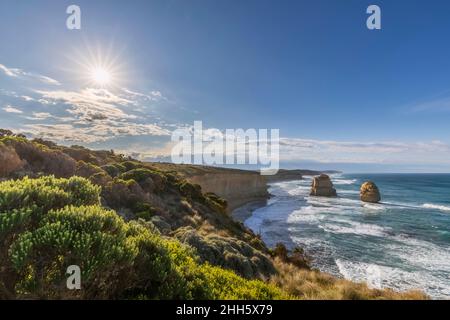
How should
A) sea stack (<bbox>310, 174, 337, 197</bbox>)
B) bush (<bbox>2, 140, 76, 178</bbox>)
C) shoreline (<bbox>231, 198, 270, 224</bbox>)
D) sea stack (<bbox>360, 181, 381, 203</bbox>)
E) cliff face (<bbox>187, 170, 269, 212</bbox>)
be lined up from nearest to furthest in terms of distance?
bush (<bbox>2, 140, 76, 178</bbox>) → shoreline (<bbox>231, 198, 270, 224</bbox>) → cliff face (<bbox>187, 170, 269, 212</bbox>) → sea stack (<bbox>360, 181, 381, 203</bbox>) → sea stack (<bbox>310, 174, 337, 197</bbox>)

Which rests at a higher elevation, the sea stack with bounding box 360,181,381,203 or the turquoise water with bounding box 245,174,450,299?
the sea stack with bounding box 360,181,381,203

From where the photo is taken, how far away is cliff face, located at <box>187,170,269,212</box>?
180 ft

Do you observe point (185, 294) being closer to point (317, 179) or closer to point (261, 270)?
point (261, 270)

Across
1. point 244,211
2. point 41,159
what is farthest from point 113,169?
point 244,211

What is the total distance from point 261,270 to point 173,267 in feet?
25.2

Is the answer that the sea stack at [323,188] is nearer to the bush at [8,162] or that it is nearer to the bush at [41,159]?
the bush at [41,159]

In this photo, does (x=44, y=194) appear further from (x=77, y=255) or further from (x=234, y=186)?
(x=234, y=186)

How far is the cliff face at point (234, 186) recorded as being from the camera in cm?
5497

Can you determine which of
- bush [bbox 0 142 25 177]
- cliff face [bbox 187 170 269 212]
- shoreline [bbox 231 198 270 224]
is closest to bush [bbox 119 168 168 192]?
bush [bbox 0 142 25 177]

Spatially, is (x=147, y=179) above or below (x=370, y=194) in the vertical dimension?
above

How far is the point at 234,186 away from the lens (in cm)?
6650

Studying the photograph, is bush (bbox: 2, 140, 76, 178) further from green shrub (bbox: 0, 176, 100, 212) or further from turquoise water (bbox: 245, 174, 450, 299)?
turquoise water (bbox: 245, 174, 450, 299)

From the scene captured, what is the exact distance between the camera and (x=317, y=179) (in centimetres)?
8106
